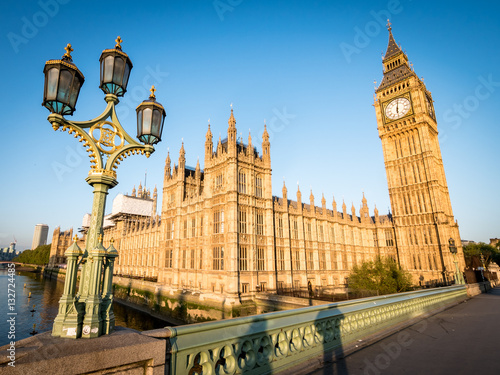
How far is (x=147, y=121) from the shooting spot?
579cm

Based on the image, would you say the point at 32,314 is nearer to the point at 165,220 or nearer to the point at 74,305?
the point at 165,220

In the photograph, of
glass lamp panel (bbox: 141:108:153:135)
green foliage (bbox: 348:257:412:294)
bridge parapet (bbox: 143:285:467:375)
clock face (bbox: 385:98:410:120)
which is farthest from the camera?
clock face (bbox: 385:98:410:120)

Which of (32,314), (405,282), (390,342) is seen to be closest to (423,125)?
(405,282)

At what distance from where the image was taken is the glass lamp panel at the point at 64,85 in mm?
4672

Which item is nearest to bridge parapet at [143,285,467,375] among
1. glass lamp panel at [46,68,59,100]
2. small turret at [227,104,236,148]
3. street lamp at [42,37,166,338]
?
street lamp at [42,37,166,338]

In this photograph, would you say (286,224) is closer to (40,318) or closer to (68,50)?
(68,50)

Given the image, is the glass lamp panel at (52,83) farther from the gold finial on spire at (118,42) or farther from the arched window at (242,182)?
the arched window at (242,182)

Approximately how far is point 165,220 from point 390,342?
40.6 metres

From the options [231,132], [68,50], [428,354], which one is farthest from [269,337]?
[231,132]

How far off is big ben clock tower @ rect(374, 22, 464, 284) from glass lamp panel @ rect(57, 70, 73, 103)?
178ft

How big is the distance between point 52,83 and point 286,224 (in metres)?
35.5

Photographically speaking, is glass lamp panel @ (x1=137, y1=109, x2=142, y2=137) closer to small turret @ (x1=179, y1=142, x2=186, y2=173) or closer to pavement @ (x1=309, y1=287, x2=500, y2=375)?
pavement @ (x1=309, y1=287, x2=500, y2=375)

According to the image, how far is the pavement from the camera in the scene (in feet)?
15.8

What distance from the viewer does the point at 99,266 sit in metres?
4.05
